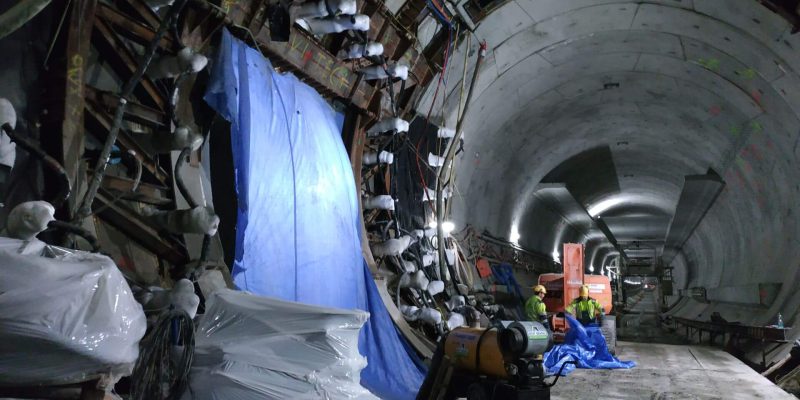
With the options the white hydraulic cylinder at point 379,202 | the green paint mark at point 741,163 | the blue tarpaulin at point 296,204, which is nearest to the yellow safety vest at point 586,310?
the white hydraulic cylinder at point 379,202

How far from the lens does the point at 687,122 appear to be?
11633 millimetres

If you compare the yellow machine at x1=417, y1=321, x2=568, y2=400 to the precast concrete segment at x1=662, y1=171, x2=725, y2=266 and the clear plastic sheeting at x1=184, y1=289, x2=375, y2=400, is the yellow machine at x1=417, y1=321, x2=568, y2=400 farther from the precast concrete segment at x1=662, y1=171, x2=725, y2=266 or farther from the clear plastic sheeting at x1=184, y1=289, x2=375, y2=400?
the precast concrete segment at x1=662, y1=171, x2=725, y2=266

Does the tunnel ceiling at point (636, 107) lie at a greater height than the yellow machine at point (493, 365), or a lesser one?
greater

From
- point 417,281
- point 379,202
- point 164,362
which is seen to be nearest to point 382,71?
point 379,202

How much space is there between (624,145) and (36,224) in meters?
13.7

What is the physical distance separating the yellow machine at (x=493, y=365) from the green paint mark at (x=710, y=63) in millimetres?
6575

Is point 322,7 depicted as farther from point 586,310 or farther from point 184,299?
point 586,310

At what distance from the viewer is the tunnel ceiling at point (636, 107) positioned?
27.0ft

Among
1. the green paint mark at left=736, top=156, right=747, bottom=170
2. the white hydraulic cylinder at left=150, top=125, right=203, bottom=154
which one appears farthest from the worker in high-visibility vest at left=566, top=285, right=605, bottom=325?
the white hydraulic cylinder at left=150, top=125, right=203, bottom=154

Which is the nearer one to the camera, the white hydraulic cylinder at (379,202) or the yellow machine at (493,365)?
the yellow machine at (493,365)

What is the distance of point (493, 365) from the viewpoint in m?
4.47

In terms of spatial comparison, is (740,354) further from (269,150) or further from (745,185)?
(269,150)

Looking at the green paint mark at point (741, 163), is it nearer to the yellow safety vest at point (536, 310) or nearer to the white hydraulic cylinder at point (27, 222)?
the yellow safety vest at point (536, 310)

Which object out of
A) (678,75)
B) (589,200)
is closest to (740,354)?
(678,75)
